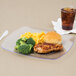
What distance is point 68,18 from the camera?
1.84 meters

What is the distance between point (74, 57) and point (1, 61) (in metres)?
0.56

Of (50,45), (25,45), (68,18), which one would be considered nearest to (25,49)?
(25,45)

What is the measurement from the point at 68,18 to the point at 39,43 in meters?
0.53

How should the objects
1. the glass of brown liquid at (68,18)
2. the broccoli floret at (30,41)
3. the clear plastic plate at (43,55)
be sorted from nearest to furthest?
the clear plastic plate at (43,55) < the broccoli floret at (30,41) < the glass of brown liquid at (68,18)

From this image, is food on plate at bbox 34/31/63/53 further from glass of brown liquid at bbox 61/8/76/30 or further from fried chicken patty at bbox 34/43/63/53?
glass of brown liquid at bbox 61/8/76/30

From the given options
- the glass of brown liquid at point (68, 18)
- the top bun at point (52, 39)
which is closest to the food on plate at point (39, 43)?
the top bun at point (52, 39)

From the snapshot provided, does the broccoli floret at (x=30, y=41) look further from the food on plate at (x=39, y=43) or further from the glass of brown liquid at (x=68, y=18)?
the glass of brown liquid at (x=68, y=18)

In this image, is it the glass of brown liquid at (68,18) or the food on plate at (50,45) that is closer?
the food on plate at (50,45)

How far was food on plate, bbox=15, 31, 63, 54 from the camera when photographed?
1389 mm

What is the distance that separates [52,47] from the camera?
55.2 inches

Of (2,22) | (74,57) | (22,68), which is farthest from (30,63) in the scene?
(2,22)

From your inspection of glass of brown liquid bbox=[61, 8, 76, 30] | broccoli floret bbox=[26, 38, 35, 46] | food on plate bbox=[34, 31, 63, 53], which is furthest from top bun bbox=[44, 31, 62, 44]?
glass of brown liquid bbox=[61, 8, 76, 30]

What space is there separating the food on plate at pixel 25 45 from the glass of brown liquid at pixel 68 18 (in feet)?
1.74

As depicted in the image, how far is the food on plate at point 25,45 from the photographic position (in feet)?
4.53
